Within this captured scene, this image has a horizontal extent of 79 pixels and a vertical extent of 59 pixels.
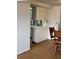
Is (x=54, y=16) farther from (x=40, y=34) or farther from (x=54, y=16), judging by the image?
(x=40, y=34)

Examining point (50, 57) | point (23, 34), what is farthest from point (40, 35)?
point (50, 57)

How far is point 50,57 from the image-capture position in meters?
Result: 4.76

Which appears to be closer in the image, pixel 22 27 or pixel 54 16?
pixel 22 27

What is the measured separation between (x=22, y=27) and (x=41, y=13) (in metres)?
2.84

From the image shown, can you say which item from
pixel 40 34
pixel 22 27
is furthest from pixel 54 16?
pixel 22 27

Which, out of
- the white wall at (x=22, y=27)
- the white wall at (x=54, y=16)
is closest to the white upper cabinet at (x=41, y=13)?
the white wall at (x=54, y=16)

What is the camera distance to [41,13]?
25.8ft

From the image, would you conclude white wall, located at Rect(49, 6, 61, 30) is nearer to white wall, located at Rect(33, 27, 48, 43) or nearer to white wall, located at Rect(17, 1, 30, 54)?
white wall, located at Rect(33, 27, 48, 43)

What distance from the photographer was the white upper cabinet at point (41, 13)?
7537 mm

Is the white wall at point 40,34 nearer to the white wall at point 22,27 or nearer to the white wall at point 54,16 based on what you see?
the white wall at point 54,16

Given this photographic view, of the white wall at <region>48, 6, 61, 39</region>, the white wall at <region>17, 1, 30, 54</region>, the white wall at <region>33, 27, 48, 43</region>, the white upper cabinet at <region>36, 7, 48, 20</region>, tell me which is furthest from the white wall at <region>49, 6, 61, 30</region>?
the white wall at <region>17, 1, 30, 54</region>

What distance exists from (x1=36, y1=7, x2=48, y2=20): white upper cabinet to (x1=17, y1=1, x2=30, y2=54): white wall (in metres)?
2.03
